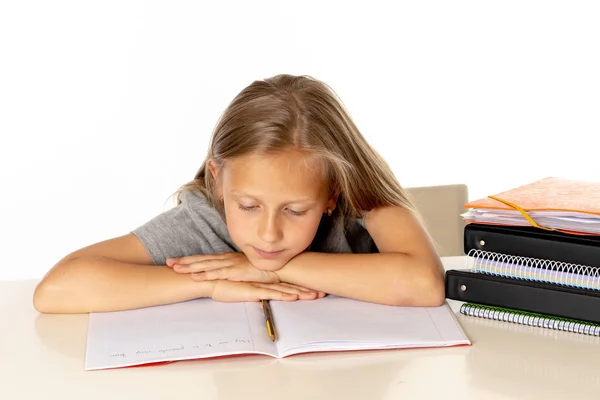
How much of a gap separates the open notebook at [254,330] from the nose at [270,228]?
0.10 meters

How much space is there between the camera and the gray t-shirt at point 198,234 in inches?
63.0

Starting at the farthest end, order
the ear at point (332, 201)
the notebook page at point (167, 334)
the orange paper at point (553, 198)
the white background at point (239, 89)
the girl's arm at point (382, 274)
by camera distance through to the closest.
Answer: the white background at point (239, 89)
the ear at point (332, 201)
the girl's arm at point (382, 274)
the orange paper at point (553, 198)
the notebook page at point (167, 334)

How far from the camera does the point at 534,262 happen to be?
4.35ft

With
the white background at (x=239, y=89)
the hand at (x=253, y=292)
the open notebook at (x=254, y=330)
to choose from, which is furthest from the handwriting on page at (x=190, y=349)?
the white background at (x=239, y=89)

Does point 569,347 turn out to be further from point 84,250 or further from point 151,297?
point 84,250

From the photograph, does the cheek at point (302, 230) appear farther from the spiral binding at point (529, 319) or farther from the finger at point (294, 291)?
the spiral binding at point (529, 319)

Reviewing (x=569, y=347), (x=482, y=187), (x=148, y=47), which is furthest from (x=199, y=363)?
(x=482, y=187)

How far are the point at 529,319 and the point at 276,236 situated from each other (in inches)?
15.5

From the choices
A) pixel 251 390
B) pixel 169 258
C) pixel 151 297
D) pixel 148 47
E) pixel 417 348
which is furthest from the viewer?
pixel 148 47

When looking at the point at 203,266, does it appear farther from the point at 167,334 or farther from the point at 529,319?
the point at 529,319

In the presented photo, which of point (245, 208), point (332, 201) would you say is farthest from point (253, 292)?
point (332, 201)

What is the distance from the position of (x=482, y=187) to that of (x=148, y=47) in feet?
5.14

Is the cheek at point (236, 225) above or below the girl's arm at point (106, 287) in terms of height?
above

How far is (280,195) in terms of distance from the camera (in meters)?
1.42
